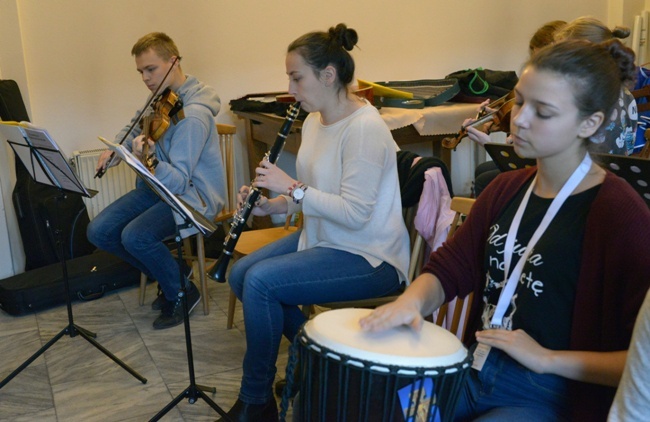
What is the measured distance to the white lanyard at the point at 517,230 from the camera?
A: 1141mm

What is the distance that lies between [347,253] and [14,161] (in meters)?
2.13

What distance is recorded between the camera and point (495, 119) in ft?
8.82

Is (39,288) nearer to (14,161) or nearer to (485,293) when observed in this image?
(14,161)

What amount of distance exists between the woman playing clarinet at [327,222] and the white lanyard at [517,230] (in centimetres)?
61

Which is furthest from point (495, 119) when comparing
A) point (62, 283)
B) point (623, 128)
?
point (62, 283)

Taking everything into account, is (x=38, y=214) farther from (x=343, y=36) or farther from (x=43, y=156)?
(x=343, y=36)

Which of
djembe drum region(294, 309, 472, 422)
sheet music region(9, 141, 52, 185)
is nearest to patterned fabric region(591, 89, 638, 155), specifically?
djembe drum region(294, 309, 472, 422)

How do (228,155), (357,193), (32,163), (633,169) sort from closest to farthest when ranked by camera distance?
(633,169), (357,193), (32,163), (228,155)

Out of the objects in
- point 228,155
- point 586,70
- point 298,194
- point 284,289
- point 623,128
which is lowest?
point 284,289

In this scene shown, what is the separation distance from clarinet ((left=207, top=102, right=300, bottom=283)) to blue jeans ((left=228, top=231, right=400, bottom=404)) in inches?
6.3

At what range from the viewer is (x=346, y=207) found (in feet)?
5.78

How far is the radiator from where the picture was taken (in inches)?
137

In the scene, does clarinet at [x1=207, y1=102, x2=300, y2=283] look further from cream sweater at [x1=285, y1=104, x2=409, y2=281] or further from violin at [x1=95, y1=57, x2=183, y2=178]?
violin at [x1=95, y1=57, x2=183, y2=178]

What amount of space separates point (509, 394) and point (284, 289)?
752 millimetres
